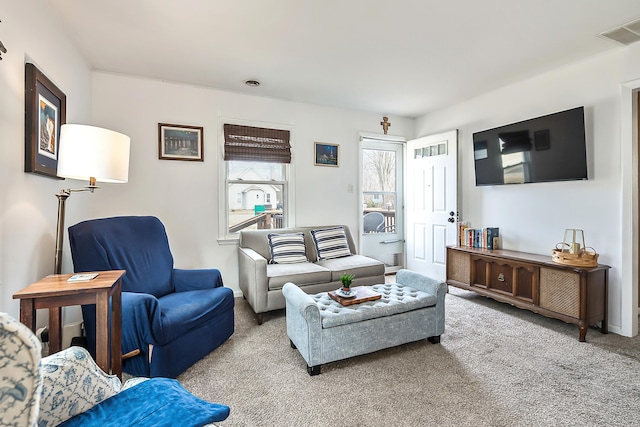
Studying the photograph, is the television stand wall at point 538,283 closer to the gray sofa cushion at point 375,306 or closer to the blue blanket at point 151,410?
the gray sofa cushion at point 375,306

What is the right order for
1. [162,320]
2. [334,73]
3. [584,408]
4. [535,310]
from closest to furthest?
[584,408] → [162,320] → [535,310] → [334,73]

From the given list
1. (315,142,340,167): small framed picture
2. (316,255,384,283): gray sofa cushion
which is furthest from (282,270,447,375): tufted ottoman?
(315,142,340,167): small framed picture

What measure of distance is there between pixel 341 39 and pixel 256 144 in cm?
170

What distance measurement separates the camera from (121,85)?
10.3 feet

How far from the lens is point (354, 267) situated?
328 centimetres

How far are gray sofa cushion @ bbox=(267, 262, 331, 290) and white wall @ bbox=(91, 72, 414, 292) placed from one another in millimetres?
873

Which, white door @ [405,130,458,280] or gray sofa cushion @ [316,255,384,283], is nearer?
gray sofa cushion @ [316,255,384,283]

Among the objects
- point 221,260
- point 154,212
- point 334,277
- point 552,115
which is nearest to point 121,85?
point 154,212

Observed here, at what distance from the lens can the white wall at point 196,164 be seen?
10.4ft

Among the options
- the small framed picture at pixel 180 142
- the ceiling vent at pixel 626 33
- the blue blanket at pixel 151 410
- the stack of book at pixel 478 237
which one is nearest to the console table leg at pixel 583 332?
the stack of book at pixel 478 237

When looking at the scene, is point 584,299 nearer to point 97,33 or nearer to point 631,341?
point 631,341

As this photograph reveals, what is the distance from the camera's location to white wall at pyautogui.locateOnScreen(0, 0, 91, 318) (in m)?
1.55

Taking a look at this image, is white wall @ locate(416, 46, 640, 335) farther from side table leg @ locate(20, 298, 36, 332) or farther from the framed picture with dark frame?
the framed picture with dark frame

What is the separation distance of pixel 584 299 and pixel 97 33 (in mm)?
4455
